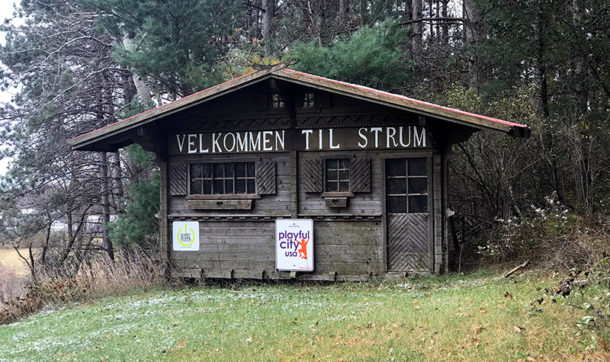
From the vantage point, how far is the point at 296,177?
→ 1273 cm

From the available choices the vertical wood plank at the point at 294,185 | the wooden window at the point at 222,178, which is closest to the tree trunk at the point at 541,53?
the vertical wood plank at the point at 294,185

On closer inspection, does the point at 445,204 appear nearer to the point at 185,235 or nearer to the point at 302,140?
the point at 302,140

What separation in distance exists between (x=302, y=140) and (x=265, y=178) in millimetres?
1110

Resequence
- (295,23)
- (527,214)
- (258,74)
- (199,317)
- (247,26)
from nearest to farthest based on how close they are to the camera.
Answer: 1. (199,317)
2. (258,74)
3. (527,214)
4. (295,23)
5. (247,26)

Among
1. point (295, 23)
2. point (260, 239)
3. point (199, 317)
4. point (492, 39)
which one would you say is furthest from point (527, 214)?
point (295, 23)

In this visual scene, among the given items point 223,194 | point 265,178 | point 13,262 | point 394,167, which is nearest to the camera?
point 394,167

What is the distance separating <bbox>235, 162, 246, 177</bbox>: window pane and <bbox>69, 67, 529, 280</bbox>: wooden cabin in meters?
0.02

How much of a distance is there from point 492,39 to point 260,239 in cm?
884

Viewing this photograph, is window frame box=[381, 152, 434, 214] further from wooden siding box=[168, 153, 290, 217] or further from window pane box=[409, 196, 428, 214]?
wooden siding box=[168, 153, 290, 217]

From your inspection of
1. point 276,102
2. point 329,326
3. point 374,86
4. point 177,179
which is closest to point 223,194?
point 177,179

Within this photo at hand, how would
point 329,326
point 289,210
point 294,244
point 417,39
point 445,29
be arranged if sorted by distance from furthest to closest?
point 445,29 < point 417,39 < point 289,210 < point 294,244 < point 329,326

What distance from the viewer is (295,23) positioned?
26172 millimetres

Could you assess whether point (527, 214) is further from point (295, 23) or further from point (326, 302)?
point (295, 23)

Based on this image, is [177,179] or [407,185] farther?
[177,179]
